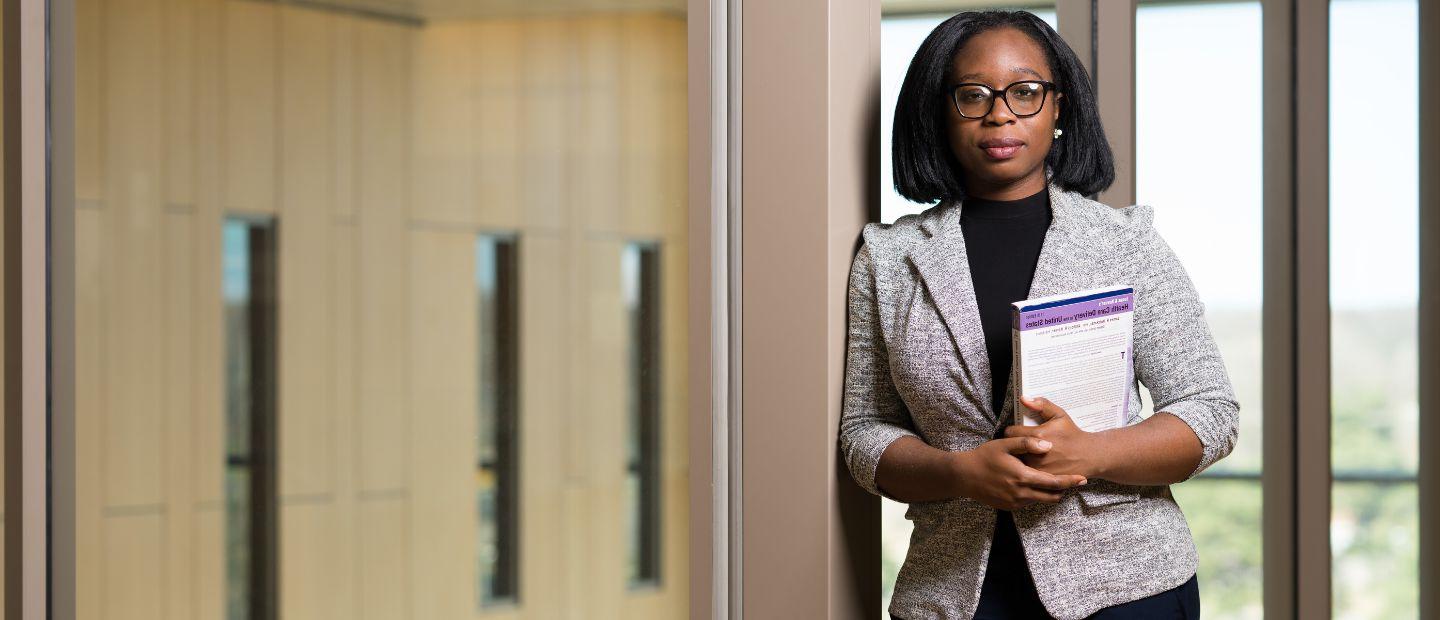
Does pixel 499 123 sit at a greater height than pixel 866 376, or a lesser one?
greater

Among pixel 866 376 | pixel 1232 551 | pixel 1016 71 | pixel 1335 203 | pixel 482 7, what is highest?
pixel 482 7

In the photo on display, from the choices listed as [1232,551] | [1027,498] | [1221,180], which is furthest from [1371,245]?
[1027,498]

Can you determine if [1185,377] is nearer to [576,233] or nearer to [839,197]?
[839,197]

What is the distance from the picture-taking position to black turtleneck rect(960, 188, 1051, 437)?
133 cm

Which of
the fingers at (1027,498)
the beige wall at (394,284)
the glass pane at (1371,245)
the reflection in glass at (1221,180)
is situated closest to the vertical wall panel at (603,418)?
the beige wall at (394,284)

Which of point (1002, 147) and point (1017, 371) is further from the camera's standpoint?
point (1002, 147)

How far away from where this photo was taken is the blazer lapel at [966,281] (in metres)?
1.31

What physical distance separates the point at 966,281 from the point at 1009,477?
0.77ft

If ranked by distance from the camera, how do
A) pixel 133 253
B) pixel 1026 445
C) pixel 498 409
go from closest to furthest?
pixel 1026 445 < pixel 498 409 < pixel 133 253

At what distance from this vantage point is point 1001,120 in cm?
134

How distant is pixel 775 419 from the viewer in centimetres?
148

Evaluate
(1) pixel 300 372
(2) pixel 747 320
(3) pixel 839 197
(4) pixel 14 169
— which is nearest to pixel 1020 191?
(3) pixel 839 197

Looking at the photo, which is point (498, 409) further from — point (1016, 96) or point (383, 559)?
point (1016, 96)

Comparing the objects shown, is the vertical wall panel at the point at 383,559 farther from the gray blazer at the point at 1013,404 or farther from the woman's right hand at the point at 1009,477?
the woman's right hand at the point at 1009,477
